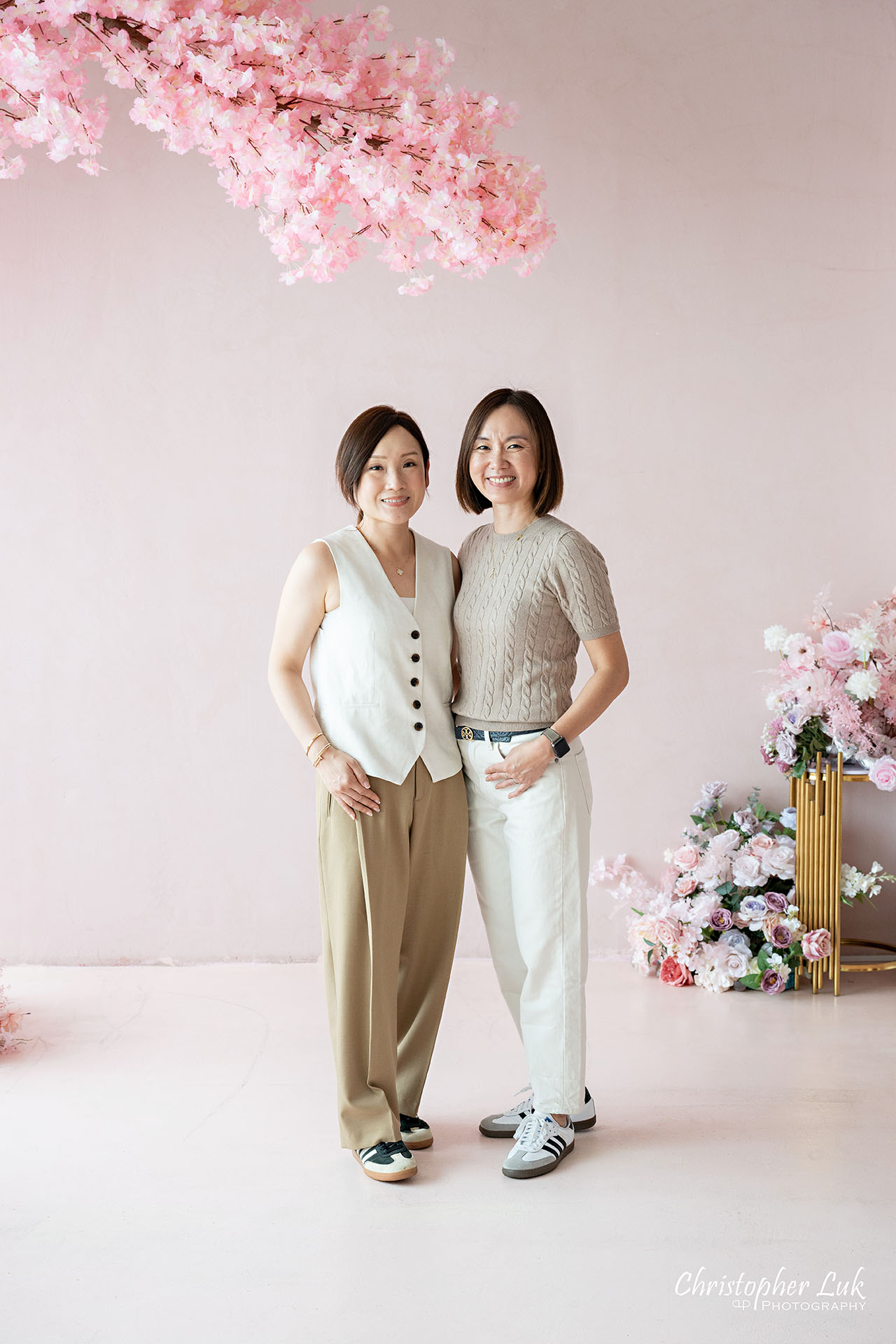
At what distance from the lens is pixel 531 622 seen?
2.41 meters

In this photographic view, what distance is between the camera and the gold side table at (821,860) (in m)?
3.56

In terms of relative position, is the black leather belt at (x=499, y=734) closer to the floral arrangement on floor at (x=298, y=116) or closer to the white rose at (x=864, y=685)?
the floral arrangement on floor at (x=298, y=116)

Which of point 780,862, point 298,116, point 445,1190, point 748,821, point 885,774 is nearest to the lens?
point 298,116

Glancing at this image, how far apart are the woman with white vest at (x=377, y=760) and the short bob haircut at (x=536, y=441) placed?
0.11 m

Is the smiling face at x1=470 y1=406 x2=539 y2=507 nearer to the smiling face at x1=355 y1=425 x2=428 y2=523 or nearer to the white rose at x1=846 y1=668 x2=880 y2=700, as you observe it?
the smiling face at x1=355 y1=425 x2=428 y2=523

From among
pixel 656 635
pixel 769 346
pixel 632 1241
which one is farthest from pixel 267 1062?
pixel 769 346

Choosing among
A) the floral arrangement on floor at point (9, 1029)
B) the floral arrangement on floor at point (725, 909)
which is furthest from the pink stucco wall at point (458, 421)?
the floral arrangement on floor at point (9, 1029)

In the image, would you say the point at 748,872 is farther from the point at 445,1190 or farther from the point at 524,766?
the point at 445,1190

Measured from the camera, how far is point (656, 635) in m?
3.91

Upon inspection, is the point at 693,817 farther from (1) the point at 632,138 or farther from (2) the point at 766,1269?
(1) the point at 632,138

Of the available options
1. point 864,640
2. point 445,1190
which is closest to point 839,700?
point 864,640

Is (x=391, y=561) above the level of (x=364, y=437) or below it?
below

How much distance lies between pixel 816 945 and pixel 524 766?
1669 millimetres

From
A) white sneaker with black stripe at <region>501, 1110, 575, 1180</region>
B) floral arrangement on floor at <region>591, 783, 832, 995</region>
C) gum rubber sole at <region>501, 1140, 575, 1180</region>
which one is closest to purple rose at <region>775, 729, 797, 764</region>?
floral arrangement on floor at <region>591, 783, 832, 995</region>
